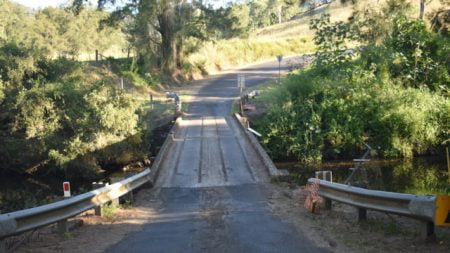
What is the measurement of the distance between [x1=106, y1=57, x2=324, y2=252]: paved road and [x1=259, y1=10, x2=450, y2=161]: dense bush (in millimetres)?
2632

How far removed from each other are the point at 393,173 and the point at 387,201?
11783mm

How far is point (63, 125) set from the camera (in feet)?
63.5

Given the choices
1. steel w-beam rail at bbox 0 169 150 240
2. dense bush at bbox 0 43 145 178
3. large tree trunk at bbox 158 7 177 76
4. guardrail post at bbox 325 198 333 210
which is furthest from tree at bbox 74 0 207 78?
guardrail post at bbox 325 198 333 210

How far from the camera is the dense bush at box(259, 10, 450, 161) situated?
21.2 meters

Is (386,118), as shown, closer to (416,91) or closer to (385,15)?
(416,91)

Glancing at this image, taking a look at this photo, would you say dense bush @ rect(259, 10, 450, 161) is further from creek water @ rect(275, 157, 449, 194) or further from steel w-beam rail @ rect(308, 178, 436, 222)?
steel w-beam rail @ rect(308, 178, 436, 222)

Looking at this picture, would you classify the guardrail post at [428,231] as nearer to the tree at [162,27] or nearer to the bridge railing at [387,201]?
the bridge railing at [387,201]

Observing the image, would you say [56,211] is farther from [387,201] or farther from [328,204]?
[328,204]

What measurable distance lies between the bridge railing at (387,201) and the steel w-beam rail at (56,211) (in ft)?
13.3

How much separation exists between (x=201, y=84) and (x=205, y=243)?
3867 cm

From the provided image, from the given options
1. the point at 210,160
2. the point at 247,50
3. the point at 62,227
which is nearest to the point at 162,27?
the point at 247,50

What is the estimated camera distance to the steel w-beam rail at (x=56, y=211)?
20.4ft

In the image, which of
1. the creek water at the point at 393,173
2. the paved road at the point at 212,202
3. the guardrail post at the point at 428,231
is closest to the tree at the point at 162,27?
the paved road at the point at 212,202

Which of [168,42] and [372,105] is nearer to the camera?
[372,105]
